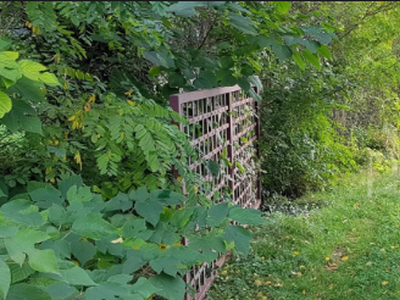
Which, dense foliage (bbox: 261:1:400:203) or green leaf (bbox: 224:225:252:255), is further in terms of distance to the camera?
dense foliage (bbox: 261:1:400:203)

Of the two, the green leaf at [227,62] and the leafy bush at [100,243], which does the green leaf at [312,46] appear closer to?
the leafy bush at [100,243]

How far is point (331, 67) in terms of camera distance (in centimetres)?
544

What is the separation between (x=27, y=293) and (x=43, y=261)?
6.2 inches

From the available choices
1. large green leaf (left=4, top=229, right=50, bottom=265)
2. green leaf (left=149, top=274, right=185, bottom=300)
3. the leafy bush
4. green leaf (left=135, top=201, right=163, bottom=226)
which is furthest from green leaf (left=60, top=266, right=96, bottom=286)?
green leaf (left=135, top=201, right=163, bottom=226)

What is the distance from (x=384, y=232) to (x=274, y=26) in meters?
3.22

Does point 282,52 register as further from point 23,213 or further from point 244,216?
point 23,213

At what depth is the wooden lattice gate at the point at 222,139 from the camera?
3.14 meters

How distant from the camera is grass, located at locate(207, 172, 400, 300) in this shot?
3371 millimetres

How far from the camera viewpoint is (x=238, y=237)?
1.71m

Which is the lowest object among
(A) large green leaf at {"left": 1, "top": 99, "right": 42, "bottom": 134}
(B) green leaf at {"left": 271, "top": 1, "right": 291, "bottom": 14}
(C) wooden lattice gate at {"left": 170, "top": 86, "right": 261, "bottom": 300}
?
(C) wooden lattice gate at {"left": 170, "top": 86, "right": 261, "bottom": 300}

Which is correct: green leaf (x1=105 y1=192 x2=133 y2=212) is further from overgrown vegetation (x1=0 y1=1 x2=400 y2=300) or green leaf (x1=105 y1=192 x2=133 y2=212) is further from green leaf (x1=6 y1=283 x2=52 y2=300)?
green leaf (x1=6 y1=283 x2=52 y2=300)

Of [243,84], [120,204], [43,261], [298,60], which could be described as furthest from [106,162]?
[243,84]

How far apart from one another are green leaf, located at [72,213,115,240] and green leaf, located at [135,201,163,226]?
0.41m

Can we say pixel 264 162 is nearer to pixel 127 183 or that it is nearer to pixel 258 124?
pixel 258 124
